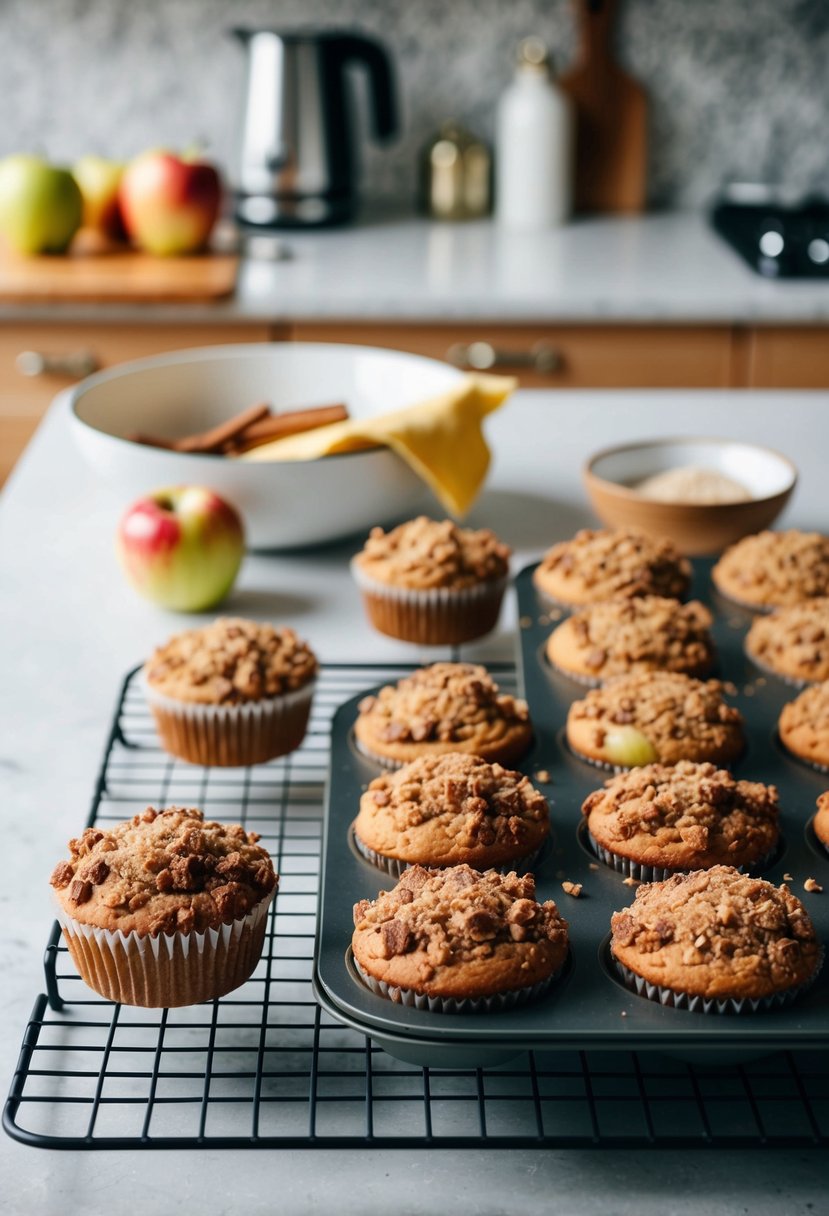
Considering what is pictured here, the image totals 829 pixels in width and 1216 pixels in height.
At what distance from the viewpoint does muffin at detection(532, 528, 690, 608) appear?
1.63 m

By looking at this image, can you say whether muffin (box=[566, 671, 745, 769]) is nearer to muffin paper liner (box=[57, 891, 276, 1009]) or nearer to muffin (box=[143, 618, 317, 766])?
muffin (box=[143, 618, 317, 766])

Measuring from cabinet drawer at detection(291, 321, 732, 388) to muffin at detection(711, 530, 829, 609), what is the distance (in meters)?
1.41

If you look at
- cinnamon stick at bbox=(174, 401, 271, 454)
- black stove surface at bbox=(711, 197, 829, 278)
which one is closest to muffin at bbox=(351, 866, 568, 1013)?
cinnamon stick at bbox=(174, 401, 271, 454)

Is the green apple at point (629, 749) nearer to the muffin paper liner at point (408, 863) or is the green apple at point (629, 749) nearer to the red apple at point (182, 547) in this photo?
the muffin paper liner at point (408, 863)

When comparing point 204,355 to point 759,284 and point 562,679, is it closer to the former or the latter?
point 562,679

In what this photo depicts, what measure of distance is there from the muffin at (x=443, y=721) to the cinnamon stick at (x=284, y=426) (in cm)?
64

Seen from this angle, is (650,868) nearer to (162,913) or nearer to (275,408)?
(162,913)

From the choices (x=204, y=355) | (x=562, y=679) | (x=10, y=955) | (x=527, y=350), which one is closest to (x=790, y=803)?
(x=562, y=679)

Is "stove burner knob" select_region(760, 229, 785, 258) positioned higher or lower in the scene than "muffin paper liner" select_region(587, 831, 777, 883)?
higher

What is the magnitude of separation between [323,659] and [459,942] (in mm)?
679

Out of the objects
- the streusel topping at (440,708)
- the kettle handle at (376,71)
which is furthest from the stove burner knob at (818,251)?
the streusel topping at (440,708)

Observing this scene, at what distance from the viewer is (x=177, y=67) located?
3.72 metres

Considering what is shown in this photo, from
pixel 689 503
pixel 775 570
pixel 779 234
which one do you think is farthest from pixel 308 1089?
pixel 779 234

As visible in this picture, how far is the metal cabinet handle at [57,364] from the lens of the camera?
3.02 meters
